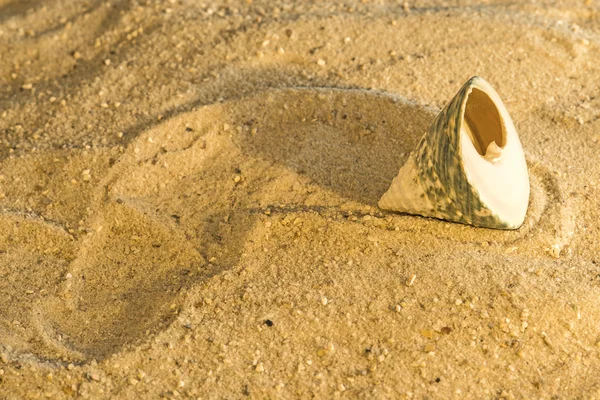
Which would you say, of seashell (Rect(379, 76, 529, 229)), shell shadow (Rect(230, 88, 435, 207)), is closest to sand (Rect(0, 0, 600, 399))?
shell shadow (Rect(230, 88, 435, 207))

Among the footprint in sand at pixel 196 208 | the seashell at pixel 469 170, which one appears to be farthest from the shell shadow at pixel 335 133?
the seashell at pixel 469 170

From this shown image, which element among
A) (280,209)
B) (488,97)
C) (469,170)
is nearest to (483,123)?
(488,97)

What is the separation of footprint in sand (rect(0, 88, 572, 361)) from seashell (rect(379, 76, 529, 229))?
120 millimetres

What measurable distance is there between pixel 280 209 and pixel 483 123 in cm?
86

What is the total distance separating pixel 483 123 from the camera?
297cm

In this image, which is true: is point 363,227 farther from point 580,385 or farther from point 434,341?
point 580,385

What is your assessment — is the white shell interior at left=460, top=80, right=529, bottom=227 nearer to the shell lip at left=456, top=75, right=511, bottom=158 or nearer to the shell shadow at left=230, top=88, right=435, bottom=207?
the shell lip at left=456, top=75, right=511, bottom=158

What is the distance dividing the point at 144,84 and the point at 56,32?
0.75 metres

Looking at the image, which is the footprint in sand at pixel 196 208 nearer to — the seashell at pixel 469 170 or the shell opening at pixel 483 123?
the seashell at pixel 469 170

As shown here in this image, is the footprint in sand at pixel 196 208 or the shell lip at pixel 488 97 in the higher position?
the shell lip at pixel 488 97

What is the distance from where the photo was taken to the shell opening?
2.88 meters

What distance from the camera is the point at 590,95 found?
373cm

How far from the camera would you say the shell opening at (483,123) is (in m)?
2.88

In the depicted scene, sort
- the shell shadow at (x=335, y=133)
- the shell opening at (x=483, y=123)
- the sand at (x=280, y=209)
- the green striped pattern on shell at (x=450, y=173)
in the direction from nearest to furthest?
the sand at (x=280, y=209), the green striped pattern on shell at (x=450, y=173), the shell opening at (x=483, y=123), the shell shadow at (x=335, y=133)
